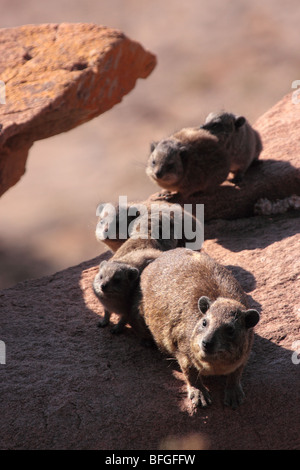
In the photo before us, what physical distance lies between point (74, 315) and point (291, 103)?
5.73 m

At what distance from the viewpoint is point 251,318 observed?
4.84 m

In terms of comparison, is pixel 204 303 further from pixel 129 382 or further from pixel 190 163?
pixel 190 163

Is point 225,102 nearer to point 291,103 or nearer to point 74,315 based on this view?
point 291,103

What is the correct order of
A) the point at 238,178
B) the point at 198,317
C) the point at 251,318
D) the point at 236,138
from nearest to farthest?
the point at 251,318 < the point at 198,317 < the point at 236,138 < the point at 238,178

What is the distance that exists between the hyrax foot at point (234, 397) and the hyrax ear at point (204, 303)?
0.67 metres

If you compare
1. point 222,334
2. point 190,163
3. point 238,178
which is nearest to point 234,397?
point 222,334

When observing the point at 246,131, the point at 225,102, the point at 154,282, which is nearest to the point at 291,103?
the point at 246,131

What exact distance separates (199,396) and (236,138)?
4.63 metres

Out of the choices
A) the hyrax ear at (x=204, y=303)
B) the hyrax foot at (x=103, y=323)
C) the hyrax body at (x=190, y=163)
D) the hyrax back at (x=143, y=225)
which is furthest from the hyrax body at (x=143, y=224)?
the hyrax ear at (x=204, y=303)

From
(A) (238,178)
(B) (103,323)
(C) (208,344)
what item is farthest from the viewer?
(A) (238,178)

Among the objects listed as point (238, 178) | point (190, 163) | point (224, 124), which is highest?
point (224, 124)

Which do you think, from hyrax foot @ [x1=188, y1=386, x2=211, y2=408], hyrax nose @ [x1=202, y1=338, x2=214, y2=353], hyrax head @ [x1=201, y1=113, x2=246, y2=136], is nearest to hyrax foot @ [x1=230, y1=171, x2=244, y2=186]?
hyrax head @ [x1=201, y1=113, x2=246, y2=136]

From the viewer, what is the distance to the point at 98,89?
7641 millimetres

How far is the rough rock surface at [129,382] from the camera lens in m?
4.72
